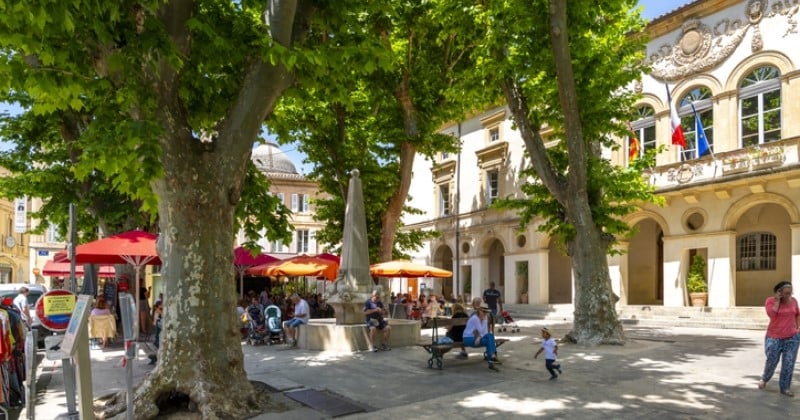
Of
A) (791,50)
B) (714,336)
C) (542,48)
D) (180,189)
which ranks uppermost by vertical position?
(791,50)

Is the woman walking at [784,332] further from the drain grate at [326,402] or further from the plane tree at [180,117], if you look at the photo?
the plane tree at [180,117]

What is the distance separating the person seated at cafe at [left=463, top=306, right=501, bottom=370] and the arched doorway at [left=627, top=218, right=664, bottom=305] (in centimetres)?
1845

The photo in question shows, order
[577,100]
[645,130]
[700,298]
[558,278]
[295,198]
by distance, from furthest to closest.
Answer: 1. [295,198]
2. [558,278]
3. [645,130]
4. [700,298]
5. [577,100]

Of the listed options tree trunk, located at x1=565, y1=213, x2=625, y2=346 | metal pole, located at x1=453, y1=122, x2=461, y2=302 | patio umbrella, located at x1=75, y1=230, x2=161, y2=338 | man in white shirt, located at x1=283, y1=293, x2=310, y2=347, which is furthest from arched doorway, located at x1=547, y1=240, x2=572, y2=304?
patio umbrella, located at x1=75, y1=230, x2=161, y2=338

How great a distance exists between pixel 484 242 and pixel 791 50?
17.0 metres

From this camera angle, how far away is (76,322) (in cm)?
613

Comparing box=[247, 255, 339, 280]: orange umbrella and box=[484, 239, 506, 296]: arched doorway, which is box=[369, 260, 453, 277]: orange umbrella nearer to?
box=[247, 255, 339, 280]: orange umbrella

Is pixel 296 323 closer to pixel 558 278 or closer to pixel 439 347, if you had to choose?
pixel 439 347

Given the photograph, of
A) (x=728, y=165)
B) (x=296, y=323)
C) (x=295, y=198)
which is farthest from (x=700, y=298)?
(x=295, y=198)

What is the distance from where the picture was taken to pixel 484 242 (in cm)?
3275

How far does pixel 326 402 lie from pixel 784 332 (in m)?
6.49

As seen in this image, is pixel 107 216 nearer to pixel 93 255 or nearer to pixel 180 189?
pixel 93 255

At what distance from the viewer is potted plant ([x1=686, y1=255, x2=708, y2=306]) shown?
21656mm

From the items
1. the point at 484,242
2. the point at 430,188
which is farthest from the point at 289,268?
the point at 430,188
